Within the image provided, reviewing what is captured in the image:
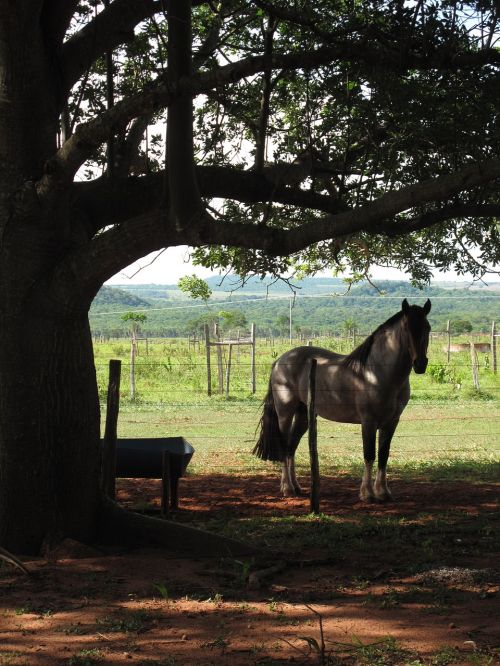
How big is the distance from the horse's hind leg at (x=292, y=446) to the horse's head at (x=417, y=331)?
198 centimetres

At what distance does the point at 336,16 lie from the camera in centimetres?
957

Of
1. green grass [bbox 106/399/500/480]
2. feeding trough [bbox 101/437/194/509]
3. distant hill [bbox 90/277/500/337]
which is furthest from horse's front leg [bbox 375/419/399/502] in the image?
distant hill [bbox 90/277/500/337]

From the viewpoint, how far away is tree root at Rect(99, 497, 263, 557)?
23.2ft

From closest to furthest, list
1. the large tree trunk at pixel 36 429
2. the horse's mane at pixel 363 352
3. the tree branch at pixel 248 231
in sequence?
1. the tree branch at pixel 248 231
2. the large tree trunk at pixel 36 429
3. the horse's mane at pixel 363 352

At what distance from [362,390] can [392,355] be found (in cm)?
61

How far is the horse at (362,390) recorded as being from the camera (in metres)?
9.80

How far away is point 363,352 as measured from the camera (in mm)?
10359

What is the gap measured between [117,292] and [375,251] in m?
156

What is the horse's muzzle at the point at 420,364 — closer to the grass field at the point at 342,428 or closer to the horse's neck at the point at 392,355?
the horse's neck at the point at 392,355

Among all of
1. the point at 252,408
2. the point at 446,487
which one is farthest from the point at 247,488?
the point at 252,408

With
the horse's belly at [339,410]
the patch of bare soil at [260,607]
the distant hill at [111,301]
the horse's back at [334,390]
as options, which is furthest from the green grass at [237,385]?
the distant hill at [111,301]

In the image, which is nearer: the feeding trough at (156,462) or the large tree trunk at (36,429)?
the large tree trunk at (36,429)

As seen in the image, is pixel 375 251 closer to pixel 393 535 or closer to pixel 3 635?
pixel 393 535

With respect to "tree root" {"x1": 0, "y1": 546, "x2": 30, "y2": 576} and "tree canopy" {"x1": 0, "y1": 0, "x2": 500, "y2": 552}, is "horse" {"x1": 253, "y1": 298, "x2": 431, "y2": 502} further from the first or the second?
"tree root" {"x1": 0, "y1": 546, "x2": 30, "y2": 576}
